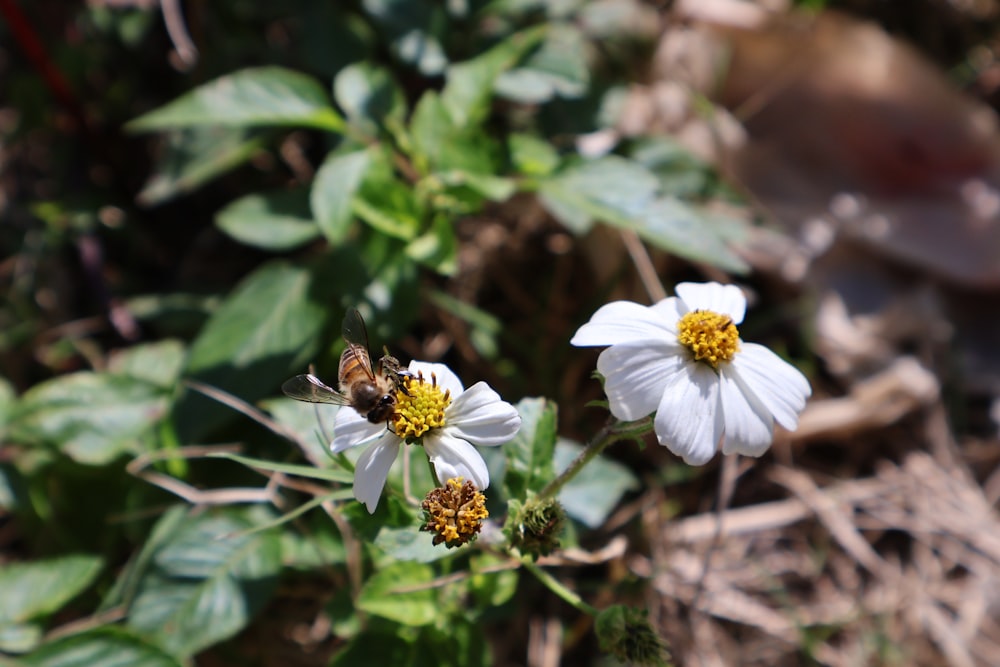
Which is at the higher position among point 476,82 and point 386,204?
point 476,82

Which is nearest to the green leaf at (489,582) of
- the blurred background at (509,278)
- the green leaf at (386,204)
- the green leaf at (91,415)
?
the blurred background at (509,278)

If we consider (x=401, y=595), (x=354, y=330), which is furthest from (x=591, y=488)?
(x=354, y=330)

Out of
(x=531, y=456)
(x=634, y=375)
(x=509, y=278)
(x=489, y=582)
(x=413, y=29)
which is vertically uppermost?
(x=413, y=29)

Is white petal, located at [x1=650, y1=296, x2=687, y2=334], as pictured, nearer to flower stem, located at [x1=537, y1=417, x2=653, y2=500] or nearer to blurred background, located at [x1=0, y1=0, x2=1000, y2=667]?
flower stem, located at [x1=537, y1=417, x2=653, y2=500]

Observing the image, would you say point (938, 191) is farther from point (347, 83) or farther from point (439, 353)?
point (347, 83)

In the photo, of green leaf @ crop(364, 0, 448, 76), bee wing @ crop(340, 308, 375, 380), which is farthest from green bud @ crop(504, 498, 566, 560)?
green leaf @ crop(364, 0, 448, 76)

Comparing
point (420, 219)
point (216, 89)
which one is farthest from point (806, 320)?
point (216, 89)

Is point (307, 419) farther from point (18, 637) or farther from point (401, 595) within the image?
point (18, 637)
